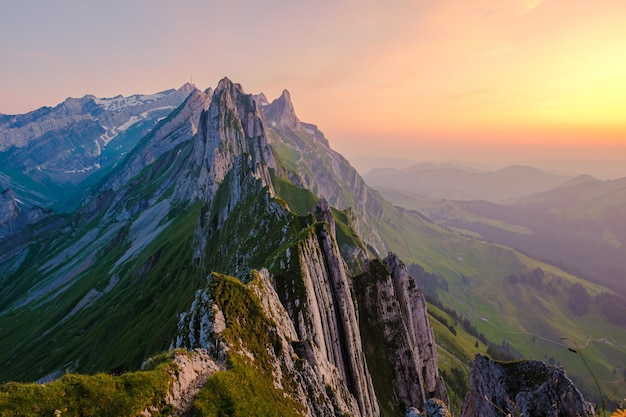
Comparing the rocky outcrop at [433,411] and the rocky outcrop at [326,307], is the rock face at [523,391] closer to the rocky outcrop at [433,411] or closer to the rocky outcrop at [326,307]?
the rocky outcrop at [433,411]

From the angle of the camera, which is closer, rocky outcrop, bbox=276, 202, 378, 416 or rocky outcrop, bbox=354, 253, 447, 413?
rocky outcrop, bbox=276, 202, 378, 416

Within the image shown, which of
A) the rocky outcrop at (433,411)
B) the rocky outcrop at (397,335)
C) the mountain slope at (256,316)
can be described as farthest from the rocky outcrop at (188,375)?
the rocky outcrop at (397,335)

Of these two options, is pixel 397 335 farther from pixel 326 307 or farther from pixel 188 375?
pixel 188 375

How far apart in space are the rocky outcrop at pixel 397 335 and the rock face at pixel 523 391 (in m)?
21.5

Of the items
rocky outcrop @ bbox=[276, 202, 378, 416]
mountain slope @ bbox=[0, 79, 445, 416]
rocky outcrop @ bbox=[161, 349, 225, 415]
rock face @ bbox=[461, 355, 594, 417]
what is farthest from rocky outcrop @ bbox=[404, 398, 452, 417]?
rocky outcrop @ bbox=[161, 349, 225, 415]

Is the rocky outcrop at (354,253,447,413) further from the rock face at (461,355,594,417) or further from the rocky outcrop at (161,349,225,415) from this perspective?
the rocky outcrop at (161,349,225,415)

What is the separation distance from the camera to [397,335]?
3364 inches

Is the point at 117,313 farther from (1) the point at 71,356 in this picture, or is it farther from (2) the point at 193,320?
(2) the point at 193,320

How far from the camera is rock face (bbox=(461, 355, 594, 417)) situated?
157 ft

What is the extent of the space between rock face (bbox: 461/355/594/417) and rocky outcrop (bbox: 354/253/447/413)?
2151 centimetres

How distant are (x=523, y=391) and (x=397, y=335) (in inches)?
1377

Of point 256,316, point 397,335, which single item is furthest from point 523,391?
point 256,316

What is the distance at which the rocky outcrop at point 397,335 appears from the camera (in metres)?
81.5

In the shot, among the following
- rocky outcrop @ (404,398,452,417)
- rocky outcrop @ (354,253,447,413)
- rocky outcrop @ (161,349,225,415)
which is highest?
rocky outcrop @ (161,349,225,415)
